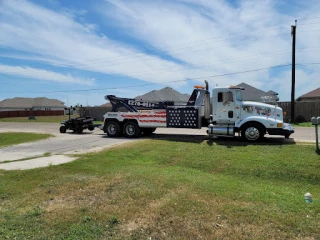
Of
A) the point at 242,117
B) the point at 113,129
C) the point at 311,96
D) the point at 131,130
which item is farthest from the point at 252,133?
the point at 311,96

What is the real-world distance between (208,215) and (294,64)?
25.2m

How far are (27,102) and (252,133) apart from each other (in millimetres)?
87541

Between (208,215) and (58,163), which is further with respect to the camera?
(58,163)

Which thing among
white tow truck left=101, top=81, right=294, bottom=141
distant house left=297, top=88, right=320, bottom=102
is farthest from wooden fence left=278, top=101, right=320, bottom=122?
distant house left=297, top=88, right=320, bottom=102

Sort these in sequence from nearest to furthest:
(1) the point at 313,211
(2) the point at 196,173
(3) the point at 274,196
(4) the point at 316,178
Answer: (1) the point at 313,211 < (3) the point at 274,196 < (4) the point at 316,178 < (2) the point at 196,173

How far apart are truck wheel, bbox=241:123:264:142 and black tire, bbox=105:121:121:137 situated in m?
7.42

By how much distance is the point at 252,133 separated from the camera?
1302 centimetres

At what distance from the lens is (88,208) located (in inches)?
212

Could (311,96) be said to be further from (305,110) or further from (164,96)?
(164,96)

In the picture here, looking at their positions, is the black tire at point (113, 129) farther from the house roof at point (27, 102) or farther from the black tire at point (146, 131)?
the house roof at point (27, 102)

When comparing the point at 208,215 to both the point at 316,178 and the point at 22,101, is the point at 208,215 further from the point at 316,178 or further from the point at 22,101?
the point at 22,101

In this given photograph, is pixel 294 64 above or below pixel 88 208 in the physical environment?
above

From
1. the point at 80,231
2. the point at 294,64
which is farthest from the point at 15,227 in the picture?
the point at 294,64

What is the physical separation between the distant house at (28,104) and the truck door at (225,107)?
8409cm
